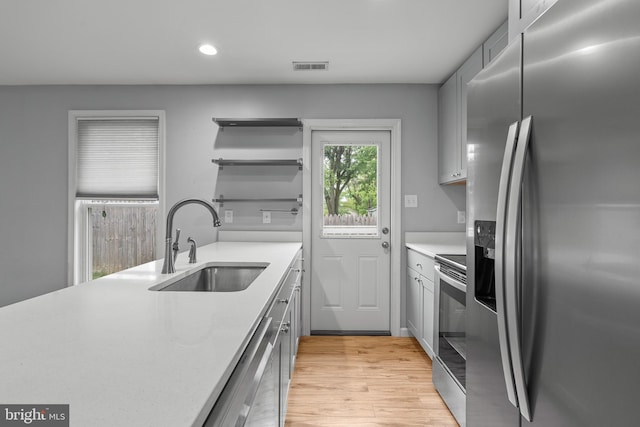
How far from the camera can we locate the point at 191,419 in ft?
1.59

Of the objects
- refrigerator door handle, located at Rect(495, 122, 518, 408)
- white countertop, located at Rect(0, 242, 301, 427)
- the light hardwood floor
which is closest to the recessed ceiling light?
white countertop, located at Rect(0, 242, 301, 427)

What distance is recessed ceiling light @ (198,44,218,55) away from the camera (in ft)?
8.64

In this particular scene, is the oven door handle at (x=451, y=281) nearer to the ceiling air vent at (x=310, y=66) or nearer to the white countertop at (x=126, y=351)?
the white countertop at (x=126, y=351)

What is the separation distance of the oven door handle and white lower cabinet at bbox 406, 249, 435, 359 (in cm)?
27

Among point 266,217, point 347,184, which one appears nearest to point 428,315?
point 347,184

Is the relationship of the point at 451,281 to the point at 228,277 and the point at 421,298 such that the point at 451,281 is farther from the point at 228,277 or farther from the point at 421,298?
the point at 228,277

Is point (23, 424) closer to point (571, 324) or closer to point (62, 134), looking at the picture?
point (571, 324)

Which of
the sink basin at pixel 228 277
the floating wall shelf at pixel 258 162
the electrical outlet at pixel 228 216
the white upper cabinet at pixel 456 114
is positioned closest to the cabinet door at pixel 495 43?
the white upper cabinet at pixel 456 114

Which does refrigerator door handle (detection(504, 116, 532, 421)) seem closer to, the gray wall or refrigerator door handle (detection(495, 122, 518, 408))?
refrigerator door handle (detection(495, 122, 518, 408))

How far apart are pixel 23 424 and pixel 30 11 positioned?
9.14ft

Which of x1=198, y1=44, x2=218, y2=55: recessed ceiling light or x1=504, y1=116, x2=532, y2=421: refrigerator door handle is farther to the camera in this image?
x1=198, y1=44, x2=218, y2=55: recessed ceiling light

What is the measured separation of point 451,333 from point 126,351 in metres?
1.81

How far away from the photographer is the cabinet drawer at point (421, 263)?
2.63 meters

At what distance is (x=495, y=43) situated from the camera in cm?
231
